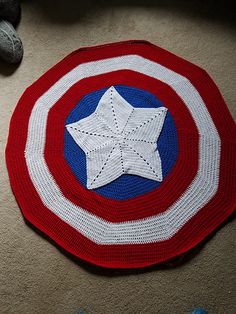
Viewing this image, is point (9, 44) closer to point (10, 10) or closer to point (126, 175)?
point (10, 10)

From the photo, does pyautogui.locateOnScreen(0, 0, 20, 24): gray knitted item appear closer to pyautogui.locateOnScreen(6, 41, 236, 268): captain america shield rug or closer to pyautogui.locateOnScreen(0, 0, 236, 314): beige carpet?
pyautogui.locateOnScreen(0, 0, 236, 314): beige carpet

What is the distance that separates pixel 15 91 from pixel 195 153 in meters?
0.62

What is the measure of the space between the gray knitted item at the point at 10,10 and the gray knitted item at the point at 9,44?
29 millimetres

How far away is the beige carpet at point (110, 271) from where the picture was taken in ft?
3.25

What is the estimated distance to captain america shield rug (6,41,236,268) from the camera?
1.05m

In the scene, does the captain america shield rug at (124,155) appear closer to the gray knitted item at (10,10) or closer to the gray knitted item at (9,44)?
the gray knitted item at (9,44)

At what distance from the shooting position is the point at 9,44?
50.5 inches

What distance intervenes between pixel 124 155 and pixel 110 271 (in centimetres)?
33

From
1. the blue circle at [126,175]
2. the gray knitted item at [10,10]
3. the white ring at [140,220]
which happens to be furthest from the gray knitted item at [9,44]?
the blue circle at [126,175]

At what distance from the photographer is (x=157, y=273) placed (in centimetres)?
101

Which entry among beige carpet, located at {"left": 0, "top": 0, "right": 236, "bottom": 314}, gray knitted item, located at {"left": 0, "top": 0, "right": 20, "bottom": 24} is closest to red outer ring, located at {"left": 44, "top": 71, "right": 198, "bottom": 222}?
beige carpet, located at {"left": 0, "top": 0, "right": 236, "bottom": 314}

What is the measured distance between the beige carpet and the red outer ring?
5.7 inches

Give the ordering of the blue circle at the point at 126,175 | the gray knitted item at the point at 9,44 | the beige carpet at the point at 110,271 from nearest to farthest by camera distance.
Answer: the beige carpet at the point at 110,271 < the blue circle at the point at 126,175 < the gray knitted item at the point at 9,44

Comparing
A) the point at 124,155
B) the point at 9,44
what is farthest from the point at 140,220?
the point at 9,44
